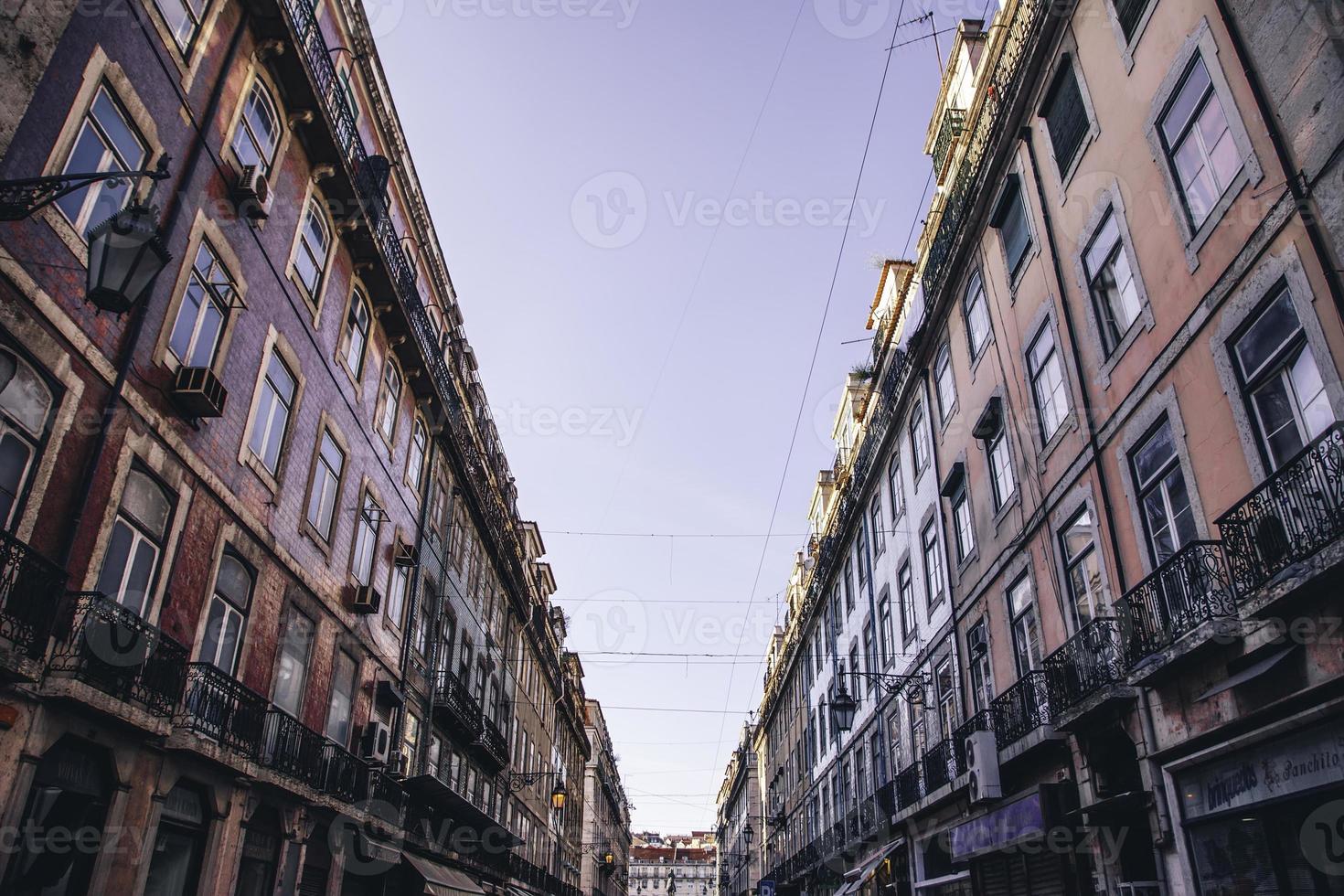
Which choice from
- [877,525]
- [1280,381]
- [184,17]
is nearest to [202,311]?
[184,17]

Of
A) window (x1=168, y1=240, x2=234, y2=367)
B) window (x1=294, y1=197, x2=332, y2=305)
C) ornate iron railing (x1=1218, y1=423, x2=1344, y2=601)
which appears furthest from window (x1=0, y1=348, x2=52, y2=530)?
ornate iron railing (x1=1218, y1=423, x2=1344, y2=601)

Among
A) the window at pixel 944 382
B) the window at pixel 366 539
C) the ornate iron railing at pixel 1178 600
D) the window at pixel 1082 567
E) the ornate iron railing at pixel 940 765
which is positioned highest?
the window at pixel 944 382

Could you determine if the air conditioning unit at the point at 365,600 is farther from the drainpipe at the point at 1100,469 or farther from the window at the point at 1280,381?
the window at the point at 1280,381

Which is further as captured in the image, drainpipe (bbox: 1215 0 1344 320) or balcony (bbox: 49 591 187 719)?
balcony (bbox: 49 591 187 719)

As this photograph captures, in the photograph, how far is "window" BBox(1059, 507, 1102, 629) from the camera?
1228 centimetres

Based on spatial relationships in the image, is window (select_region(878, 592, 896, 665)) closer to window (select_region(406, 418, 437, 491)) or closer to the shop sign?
window (select_region(406, 418, 437, 491))

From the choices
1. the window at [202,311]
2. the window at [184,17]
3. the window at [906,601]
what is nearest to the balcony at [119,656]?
the window at [202,311]

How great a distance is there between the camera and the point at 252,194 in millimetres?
11414

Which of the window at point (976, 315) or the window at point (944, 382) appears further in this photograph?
the window at point (944, 382)

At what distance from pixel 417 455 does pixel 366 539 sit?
4.01 metres

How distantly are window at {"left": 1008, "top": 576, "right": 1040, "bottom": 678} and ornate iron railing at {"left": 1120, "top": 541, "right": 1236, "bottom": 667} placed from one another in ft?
12.5

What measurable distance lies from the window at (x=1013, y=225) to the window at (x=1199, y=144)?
425cm

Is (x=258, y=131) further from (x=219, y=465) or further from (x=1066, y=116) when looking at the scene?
(x=1066, y=116)

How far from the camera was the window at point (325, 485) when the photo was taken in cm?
1450
